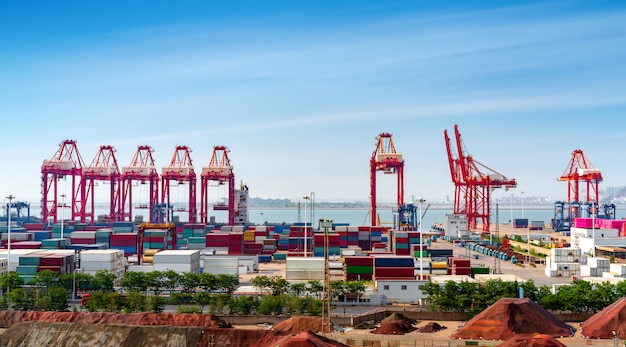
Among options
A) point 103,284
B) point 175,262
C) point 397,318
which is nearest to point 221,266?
point 175,262

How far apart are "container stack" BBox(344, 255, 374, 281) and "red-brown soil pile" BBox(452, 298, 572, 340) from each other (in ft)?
56.3

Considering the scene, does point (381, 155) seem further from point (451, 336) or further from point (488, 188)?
point (451, 336)

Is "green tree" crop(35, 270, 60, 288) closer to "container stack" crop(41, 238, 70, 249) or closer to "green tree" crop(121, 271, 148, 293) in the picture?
"green tree" crop(121, 271, 148, 293)

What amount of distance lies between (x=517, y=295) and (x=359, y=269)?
13.9 metres

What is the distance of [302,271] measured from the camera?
47344mm

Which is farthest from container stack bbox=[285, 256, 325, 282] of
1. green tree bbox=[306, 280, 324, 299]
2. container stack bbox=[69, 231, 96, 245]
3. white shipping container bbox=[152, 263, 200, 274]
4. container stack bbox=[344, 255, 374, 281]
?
container stack bbox=[69, 231, 96, 245]

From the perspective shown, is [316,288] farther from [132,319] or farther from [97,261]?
[97,261]

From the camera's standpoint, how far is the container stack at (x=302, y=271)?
47.2 m

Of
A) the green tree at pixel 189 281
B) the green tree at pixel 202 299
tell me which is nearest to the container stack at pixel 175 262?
the green tree at pixel 189 281

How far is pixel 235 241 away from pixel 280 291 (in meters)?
22.5

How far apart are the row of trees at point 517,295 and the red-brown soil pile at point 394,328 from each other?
487cm

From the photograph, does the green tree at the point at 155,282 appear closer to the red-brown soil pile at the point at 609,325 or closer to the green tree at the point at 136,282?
the green tree at the point at 136,282

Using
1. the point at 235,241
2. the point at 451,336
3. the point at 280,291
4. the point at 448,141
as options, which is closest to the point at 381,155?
the point at 448,141

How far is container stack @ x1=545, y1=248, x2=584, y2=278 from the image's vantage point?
182 ft
